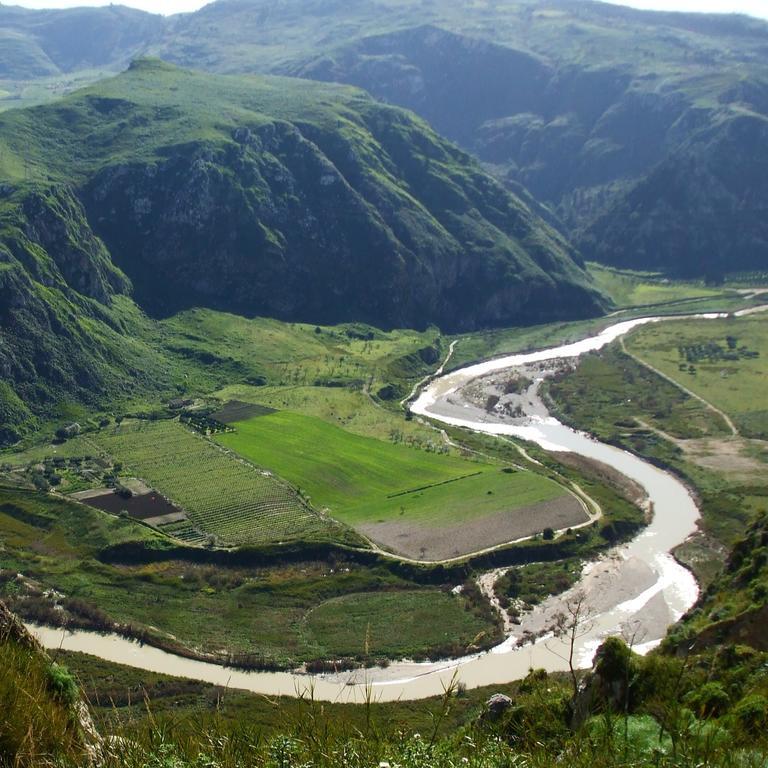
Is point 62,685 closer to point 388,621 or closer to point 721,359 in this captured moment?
point 388,621

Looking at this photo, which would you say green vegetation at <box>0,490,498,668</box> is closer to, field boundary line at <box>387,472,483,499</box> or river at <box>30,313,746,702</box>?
river at <box>30,313,746,702</box>

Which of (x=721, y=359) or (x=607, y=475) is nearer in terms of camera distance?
(x=607, y=475)

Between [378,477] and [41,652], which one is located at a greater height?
[41,652]

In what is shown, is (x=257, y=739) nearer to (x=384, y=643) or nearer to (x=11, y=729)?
(x=11, y=729)

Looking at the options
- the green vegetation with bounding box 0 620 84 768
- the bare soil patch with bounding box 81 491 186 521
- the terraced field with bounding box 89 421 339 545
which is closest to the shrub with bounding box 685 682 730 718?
the green vegetation with bounding box 0 620 84 768

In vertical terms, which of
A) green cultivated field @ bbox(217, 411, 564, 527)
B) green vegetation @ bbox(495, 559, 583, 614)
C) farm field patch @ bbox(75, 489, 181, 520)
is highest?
green vegetation @ bbox(495, 559, 583, 614)

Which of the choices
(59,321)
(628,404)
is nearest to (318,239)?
(59,321)

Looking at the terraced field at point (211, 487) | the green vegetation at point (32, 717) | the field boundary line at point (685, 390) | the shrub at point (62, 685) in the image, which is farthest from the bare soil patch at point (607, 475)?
the green vegetation at point (32, 717)

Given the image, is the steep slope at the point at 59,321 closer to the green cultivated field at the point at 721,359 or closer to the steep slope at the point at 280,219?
the steep slope at the point at 280,219

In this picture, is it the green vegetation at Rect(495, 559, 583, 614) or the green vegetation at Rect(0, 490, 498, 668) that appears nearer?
the green vegetation at Rect(0, 490, 498, 668)
